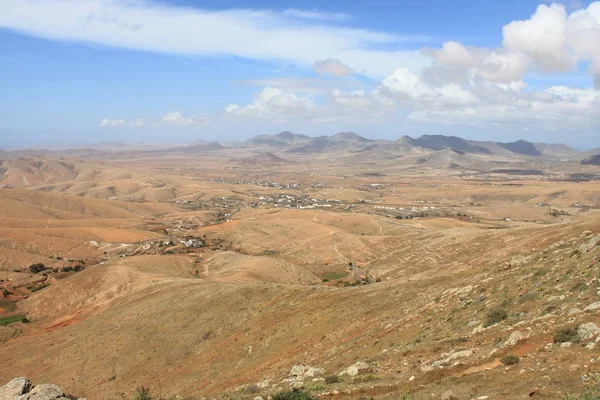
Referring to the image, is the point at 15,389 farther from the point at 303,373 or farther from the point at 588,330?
the point at 588,330

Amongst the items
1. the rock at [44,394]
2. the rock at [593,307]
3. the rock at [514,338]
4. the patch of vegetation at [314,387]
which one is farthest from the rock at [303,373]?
the rock at [593,307]

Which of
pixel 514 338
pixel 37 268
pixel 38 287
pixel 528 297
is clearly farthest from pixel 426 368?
pixel 37 268

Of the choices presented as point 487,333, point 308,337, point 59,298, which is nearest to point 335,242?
point 59,298

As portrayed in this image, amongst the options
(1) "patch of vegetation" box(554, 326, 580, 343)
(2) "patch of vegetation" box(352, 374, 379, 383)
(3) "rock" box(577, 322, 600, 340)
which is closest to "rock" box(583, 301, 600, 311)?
(3) "rock" box(577, 322, 600, 340)

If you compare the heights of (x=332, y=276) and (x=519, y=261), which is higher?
(x=519, y=261)

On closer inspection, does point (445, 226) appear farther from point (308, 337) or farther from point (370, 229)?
point (308, 337)

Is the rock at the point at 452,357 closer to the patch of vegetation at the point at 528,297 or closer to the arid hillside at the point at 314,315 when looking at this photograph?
the arid hillside at the point at 314,315
